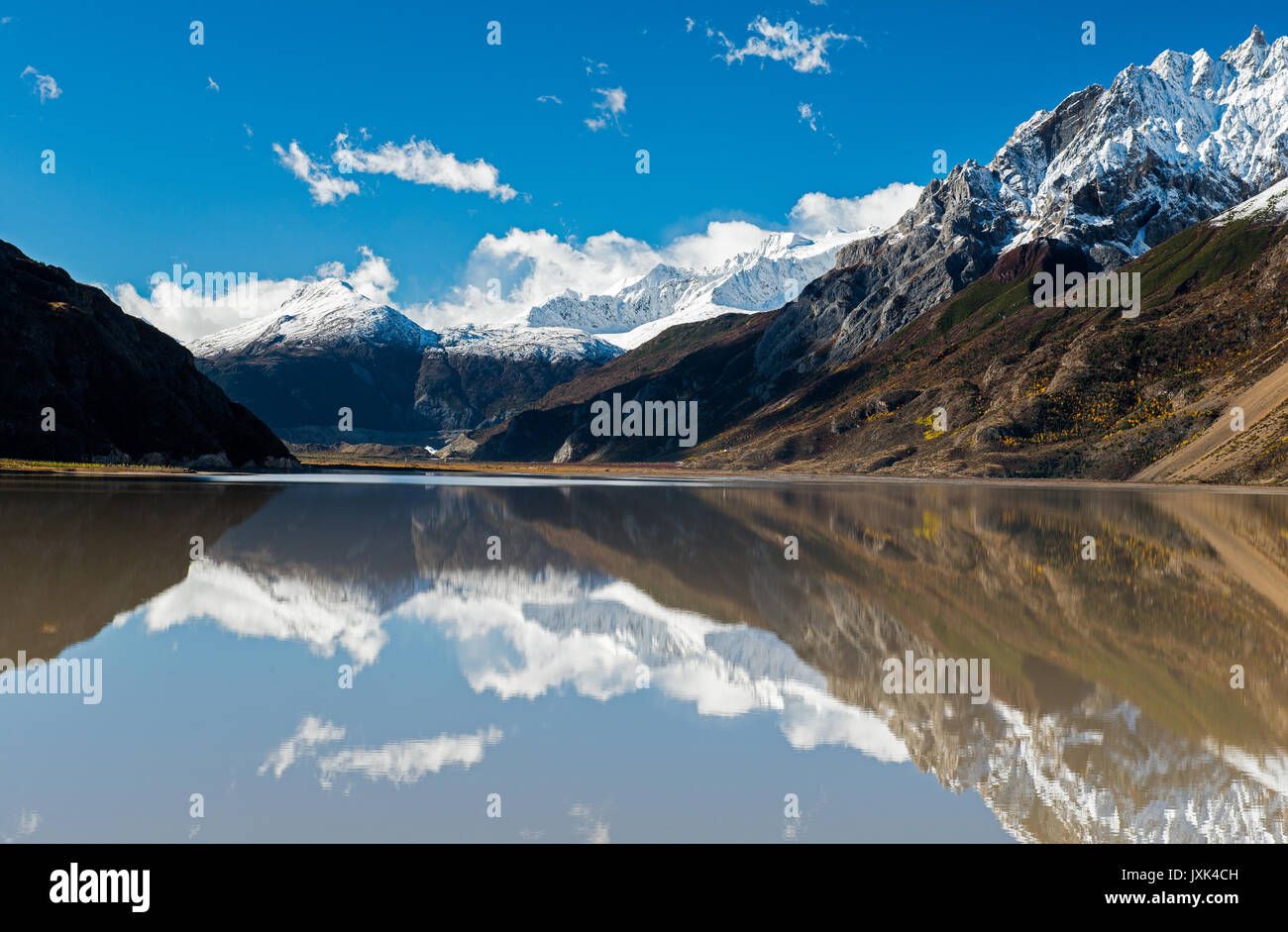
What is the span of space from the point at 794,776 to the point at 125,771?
833 cm

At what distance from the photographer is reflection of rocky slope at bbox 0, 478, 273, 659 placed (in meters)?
18.6

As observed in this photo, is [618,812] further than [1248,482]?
No

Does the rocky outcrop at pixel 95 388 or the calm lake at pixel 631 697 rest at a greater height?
the rocky outcrop at pixel 95 388

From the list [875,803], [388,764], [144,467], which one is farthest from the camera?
[144,467]

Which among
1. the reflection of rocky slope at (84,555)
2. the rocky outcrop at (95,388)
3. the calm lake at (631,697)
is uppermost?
the rocky outcrop at (95,388)

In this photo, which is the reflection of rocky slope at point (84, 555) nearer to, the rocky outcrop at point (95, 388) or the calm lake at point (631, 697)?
the calm lake at point (631, 697)

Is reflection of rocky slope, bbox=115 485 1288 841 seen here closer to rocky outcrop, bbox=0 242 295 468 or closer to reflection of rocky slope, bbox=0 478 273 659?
reflection of rocky slope, bbox=0 478 273 659

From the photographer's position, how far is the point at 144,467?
384ft

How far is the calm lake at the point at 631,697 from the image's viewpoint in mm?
9719

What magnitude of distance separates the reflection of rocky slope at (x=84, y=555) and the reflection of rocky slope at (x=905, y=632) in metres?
1.64

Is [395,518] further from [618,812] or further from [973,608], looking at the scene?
[618,812]

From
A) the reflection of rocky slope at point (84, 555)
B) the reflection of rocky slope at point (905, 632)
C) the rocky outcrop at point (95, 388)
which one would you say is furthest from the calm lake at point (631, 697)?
the rocky outcrop at point (95, 388)

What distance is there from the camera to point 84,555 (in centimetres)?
2884
